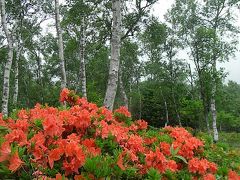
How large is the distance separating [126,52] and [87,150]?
3079 centimetres

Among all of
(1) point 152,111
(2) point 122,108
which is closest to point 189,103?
(1) point 152,111

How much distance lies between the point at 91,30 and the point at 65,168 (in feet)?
66.8

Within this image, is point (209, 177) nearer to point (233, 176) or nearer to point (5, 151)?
point (233, 176)

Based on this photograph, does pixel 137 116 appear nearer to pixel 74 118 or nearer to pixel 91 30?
pixel 91 30

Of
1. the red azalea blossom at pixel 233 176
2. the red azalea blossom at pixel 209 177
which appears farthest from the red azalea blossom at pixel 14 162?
the red azalea blossom at pixel 233 176

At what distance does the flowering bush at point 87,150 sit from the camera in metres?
2.67

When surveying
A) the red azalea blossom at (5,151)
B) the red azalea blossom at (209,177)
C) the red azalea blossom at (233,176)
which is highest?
the red azalea blossom at (5,151)

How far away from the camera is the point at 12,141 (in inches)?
114

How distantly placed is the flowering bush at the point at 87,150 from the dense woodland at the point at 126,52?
437cm

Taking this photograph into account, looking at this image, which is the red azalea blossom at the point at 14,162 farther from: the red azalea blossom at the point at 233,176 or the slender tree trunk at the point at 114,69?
the slender tree trunk at the point at 114,69

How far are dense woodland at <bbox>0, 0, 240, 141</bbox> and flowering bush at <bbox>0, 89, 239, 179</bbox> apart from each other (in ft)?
14.3

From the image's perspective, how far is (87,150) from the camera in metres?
2.97

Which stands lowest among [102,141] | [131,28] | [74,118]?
[102,141]

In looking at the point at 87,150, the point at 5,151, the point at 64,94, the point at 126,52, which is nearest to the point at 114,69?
the point at 64,94
